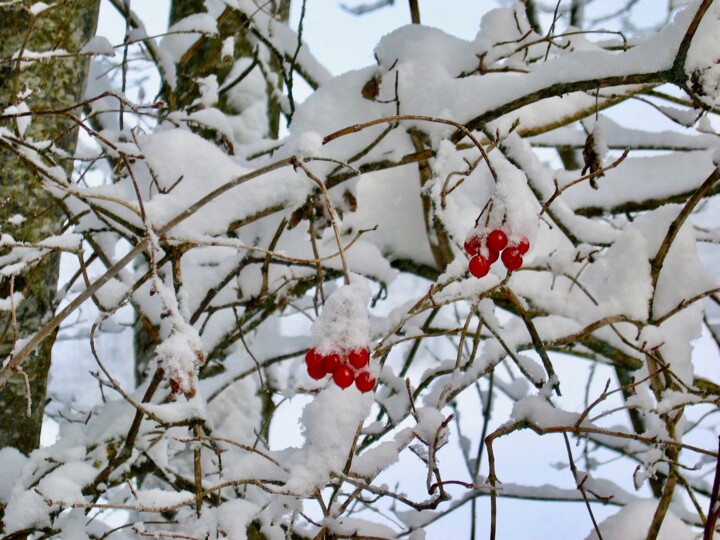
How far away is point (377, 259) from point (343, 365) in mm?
1172

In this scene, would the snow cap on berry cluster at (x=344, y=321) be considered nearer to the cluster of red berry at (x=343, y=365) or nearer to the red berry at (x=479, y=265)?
the cluster of red berry at (x=343, y=365)

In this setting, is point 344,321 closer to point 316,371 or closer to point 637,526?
point 316,371

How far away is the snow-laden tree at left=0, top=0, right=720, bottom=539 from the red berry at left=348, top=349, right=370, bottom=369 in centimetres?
2

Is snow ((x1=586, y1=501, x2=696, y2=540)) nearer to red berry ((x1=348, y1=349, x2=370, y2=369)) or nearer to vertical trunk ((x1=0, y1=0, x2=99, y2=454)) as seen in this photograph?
red berry ((x1=348, y1=349, x2=370, y2=369))

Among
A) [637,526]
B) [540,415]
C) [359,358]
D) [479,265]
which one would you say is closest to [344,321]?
[359,358]

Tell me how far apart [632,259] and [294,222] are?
0.85 metres

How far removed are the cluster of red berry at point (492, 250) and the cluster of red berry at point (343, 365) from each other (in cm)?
26

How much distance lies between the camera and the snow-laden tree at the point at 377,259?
1.05m

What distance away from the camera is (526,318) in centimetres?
130

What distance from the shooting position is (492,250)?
3.40 ft

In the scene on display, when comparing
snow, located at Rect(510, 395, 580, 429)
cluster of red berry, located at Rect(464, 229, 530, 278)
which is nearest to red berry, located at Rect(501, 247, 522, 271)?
cluster of red berry, located at Rect(464, 229, 530, 278)

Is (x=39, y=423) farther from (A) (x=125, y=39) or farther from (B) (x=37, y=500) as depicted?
(A) (x=125, y=39)

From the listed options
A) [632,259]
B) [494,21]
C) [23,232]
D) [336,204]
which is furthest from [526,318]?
[23,232]

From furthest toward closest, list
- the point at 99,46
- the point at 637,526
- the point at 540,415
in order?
the point at 99,46
the point at 637,526
the point at 540,415
